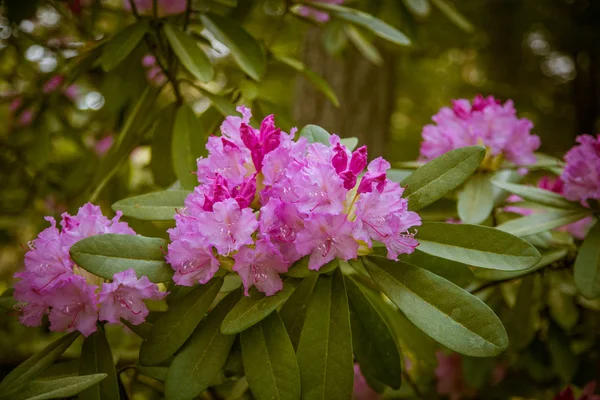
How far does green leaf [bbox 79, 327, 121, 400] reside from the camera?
0.87 metres

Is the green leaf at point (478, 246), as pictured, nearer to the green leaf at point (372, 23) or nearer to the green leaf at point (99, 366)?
the green leaf at point (99, 366)

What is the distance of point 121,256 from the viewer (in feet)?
2.75

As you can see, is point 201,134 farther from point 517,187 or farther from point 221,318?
point 517,187

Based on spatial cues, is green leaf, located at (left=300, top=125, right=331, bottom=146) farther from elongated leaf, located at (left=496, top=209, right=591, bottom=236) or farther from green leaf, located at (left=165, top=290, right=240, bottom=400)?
elongated leaf, located at (left=496, top=209, right=591, bottom=236)

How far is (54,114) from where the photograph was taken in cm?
191

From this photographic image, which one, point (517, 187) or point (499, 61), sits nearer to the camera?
point (517, 187)

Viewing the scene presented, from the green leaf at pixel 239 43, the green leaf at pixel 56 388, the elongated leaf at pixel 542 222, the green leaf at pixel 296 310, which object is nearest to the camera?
the green leaf at pixel 56 388

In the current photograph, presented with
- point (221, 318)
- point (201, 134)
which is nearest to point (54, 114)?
point (201, 134)

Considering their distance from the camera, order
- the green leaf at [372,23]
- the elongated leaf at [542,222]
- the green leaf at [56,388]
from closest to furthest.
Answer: the green leaf at [56,388]
the elongated leaf at [542,222]
the green leaf at [372,23]

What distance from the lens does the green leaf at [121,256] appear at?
0.81 metres

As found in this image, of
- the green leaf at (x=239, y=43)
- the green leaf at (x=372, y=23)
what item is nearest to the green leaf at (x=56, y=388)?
the green leaf at (x=239, y=43)

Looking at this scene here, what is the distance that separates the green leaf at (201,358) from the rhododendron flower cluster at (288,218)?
9 centimetres

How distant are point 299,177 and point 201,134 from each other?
0.50m

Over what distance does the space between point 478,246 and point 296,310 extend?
35 centimetres
